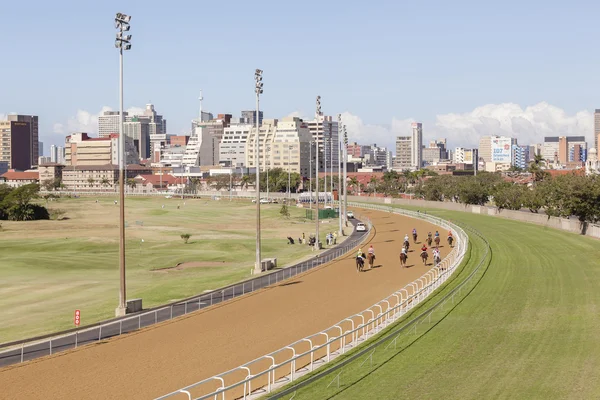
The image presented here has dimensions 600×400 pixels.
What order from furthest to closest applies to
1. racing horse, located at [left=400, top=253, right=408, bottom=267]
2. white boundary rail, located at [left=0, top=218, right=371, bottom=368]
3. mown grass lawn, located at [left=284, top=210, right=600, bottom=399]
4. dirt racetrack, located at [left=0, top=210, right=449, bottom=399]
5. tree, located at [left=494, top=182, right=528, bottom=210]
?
tree, located at [left=494, top=182, right=528, bottom=210] < racing horse, located at [left=400, top=253, right=408, bottom=267] < white boundary rail, located at [left=0, top=218, right=371, bottom=368] < dirt racetrack, located at [left=0, top=210, right=449, bottom=399] < mown grass lawn, located at [left=284, top=210, right=600, bottom=399]

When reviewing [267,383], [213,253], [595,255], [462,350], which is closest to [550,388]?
[462,350]

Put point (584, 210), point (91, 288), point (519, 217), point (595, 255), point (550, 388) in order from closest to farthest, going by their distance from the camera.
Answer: point (550, 388), point (91, 288), point (595, 255), point (584, 210), point (519, 217)

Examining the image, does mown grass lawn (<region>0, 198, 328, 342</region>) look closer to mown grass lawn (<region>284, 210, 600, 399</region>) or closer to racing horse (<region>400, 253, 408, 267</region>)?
racing horse (<region>400, 253, 408, 267</region>)

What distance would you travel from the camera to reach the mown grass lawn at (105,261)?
40.8m

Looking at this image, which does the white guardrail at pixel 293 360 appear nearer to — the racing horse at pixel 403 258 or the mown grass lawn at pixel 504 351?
the mown grass lawn at pixel 504 351

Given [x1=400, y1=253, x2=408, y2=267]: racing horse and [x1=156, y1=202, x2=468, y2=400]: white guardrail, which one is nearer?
[x1=156, y1=202, x2=468, y2=400]: white guardrail

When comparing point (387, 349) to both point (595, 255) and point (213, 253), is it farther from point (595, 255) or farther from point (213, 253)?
point (213, 253)

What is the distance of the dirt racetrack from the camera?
24.5 m

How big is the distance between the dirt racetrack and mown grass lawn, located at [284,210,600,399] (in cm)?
538

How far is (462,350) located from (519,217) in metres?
75.5

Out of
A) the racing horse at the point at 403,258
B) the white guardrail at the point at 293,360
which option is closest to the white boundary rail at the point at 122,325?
the racing horse at the point at 403,258

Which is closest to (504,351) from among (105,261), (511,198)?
(105,261)

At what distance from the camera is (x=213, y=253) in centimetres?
7150

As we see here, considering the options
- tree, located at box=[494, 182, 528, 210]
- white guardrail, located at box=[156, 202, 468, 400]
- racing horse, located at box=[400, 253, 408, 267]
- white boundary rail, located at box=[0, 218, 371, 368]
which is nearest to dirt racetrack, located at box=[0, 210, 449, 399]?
white boundary rail, located at box=[0, 218, 371, 368]
